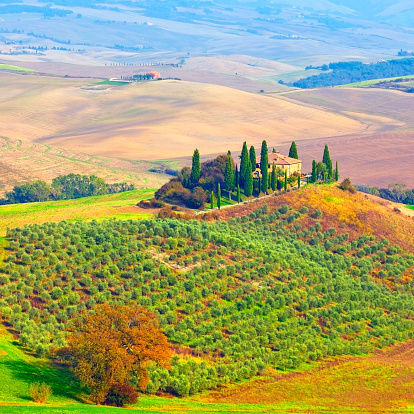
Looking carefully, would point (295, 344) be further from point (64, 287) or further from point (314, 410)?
point (64, 287)

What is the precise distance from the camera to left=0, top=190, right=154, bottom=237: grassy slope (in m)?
93.3

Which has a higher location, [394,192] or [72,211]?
[394,192]

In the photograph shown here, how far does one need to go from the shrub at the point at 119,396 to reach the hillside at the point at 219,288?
140 inches

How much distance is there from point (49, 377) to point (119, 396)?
5358 millimetres

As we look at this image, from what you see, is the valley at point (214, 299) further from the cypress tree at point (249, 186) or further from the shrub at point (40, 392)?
the cypress tree at point (249, 186)

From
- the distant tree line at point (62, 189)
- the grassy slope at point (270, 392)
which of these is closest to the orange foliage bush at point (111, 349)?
the grassy slope at point (270, 392)

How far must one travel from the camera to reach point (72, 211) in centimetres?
9975

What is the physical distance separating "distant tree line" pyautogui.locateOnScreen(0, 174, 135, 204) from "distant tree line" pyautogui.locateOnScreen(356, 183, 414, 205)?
142ft

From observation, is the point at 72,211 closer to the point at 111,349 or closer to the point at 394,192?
the point at 111,349

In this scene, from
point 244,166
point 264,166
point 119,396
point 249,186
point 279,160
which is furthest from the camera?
point 279,160

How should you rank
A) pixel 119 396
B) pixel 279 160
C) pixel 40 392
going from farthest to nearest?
pixel 279 160, pixel 119 396, pixel 40 392

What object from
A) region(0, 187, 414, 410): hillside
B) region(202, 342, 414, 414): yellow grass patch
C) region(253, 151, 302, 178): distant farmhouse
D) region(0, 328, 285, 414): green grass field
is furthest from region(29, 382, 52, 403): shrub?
region(253, 151, 302, 178): distant farmhouse

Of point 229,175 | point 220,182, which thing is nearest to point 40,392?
point 229,175

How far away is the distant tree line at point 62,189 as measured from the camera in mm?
132250
